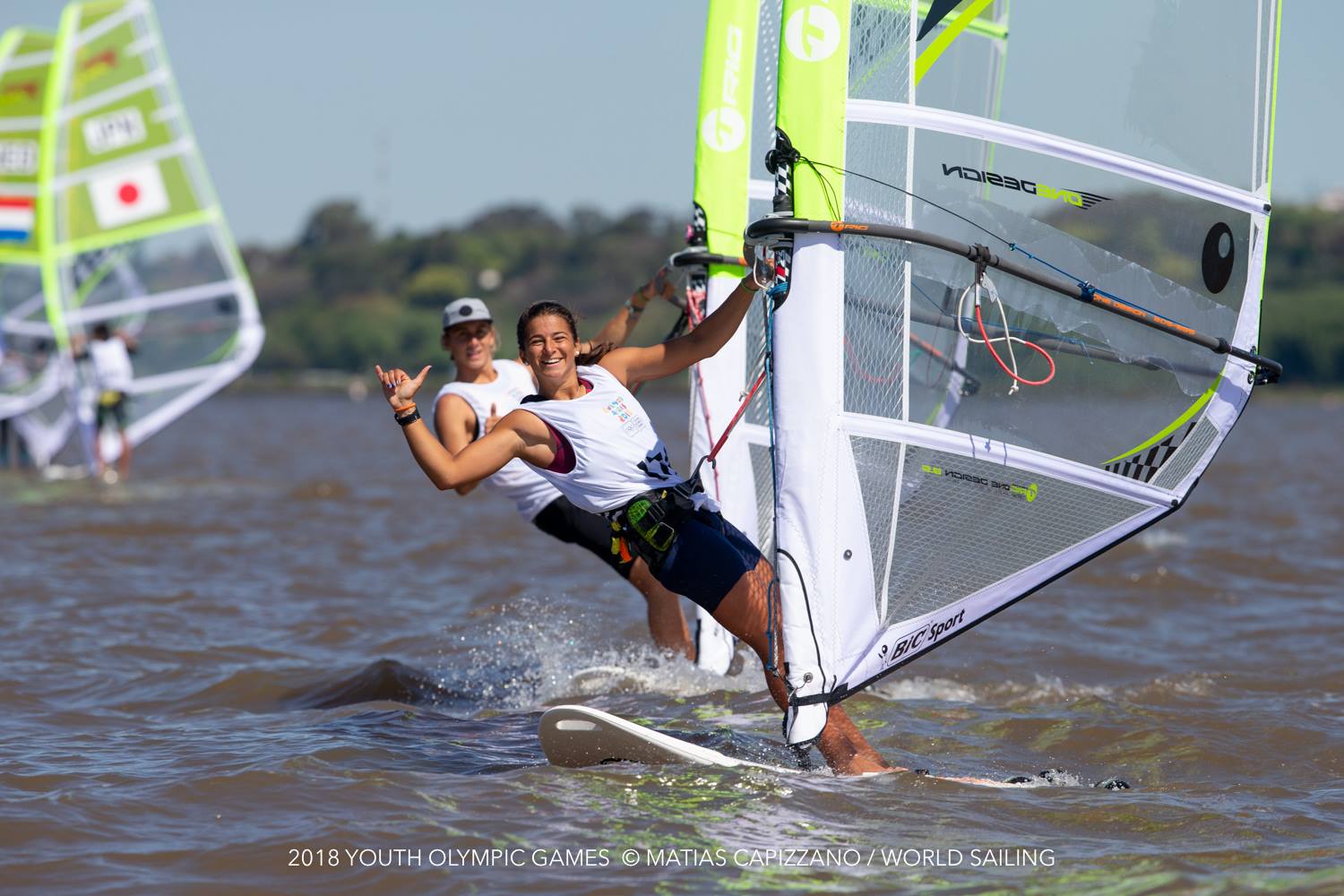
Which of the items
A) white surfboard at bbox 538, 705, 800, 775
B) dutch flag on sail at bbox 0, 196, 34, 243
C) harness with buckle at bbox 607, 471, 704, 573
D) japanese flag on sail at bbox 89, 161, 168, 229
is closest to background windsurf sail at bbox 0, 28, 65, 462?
dutch flag on sail at bbox 0, 196, 34, 243

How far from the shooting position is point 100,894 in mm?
3723

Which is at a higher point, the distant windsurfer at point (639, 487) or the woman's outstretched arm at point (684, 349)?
the woman's outstretched arm at point (684, 349)

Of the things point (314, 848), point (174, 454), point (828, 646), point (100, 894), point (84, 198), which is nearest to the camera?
point (100, 894)

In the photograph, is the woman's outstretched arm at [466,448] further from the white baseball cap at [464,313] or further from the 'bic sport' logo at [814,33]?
the white baseball cap at [464,313]

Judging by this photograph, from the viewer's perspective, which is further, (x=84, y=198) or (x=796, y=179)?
(x=84, y=198)

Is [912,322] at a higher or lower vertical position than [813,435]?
higher

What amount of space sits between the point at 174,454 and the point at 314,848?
20.6m

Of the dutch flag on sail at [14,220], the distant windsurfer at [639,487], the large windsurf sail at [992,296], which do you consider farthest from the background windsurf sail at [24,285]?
the large windsurf sail at [992,296]

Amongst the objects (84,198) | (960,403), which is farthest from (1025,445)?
(84,198)

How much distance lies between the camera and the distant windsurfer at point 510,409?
5426 mm

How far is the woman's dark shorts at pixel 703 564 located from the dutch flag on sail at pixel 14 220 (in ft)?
49.5

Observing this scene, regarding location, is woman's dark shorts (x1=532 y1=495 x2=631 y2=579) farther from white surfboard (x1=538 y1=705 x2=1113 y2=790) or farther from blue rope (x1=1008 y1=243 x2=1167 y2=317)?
blue rope (x1=1008 y1=243 x2=1167 y2=317)

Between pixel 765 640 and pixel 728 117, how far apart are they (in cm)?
239

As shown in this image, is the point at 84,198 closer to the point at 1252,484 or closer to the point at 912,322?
the point at 1252,484
